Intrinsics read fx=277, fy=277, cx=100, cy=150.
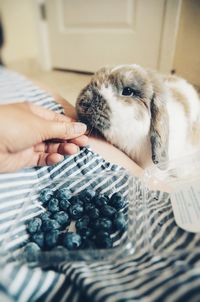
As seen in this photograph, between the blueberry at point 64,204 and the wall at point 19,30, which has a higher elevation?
the wall at point 19,30

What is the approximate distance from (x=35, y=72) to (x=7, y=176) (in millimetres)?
2304

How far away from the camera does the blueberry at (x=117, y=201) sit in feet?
2.72

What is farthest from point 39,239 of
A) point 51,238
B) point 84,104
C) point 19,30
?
point 19,30

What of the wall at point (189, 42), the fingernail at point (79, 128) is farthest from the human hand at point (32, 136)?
the wall at point (189, 42)

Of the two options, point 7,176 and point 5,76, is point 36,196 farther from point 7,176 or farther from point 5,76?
point 5,76

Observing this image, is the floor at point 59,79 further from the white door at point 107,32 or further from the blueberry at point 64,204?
the blueberry at point 64,204

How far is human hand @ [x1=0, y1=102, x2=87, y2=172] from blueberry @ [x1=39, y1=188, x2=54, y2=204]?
0.11 m

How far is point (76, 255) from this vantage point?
63 cm

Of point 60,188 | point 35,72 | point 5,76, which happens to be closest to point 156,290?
point 60,188

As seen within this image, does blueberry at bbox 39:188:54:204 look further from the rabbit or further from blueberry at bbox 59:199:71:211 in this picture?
the rabbit

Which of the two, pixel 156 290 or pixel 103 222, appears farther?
pixel 103 222

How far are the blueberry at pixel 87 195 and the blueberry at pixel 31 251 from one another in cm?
22

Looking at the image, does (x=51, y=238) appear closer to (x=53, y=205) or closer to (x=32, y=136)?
(x=53, y=205)

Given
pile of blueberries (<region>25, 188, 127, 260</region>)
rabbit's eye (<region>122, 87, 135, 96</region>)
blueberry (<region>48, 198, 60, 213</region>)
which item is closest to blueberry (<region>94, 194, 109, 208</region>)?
pile of blueberries (<region>25, 188, 127, 260</region>)
